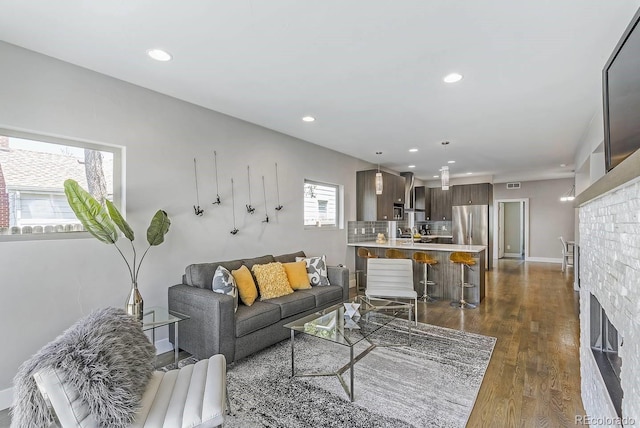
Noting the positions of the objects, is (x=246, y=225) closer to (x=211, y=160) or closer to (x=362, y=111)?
(x=211, y=160)

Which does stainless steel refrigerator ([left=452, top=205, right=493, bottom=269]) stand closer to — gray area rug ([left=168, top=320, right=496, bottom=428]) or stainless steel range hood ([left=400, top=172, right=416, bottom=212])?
stainless steel range hood ([left=400, top=172, right=416, bottom=212])

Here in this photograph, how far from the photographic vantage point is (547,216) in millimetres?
9719

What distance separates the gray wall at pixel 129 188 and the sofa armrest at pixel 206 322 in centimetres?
41

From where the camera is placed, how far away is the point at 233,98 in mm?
3322

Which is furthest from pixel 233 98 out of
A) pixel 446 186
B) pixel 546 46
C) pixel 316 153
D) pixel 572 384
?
pixel 572 384

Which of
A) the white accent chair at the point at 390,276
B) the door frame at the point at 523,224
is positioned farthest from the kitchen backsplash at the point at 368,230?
the door frame at the point at 523,224

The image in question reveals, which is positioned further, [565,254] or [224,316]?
[565,254]

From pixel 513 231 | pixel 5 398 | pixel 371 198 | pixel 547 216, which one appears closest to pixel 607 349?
pixel 5 398

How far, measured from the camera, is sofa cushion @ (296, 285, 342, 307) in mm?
3771

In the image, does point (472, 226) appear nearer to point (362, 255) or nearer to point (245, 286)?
point (362, 255)

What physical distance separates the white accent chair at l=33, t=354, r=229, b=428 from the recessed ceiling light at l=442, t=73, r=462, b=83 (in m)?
2.95

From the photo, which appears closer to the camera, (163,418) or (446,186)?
(163,418)

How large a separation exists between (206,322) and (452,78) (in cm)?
317

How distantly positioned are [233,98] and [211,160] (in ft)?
2.65
